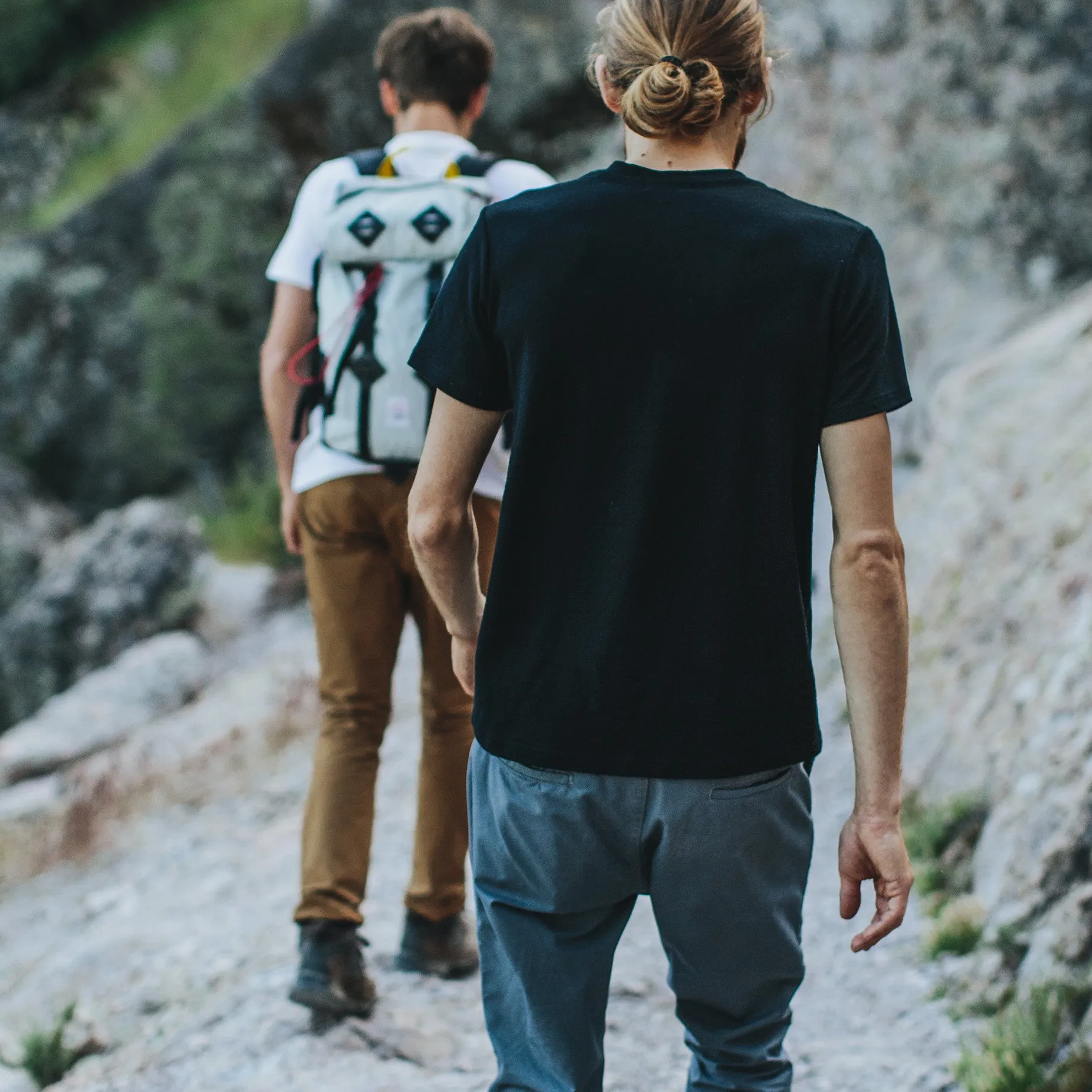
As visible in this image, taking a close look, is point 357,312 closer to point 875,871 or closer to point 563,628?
point 563,628

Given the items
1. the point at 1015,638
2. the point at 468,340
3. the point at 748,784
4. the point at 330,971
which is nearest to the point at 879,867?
the point at 748,784

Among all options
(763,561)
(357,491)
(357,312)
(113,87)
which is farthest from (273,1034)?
(113,87)

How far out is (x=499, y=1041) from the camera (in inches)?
73.1

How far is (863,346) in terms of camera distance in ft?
5.29

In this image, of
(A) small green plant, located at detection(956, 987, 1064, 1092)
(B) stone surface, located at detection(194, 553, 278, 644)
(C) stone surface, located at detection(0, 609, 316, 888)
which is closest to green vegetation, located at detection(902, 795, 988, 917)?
(A) small green plant, located at detection(956, 987, 1064, 1092)

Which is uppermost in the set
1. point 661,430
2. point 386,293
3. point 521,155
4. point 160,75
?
point 160,75

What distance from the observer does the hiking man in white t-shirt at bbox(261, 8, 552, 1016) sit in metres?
2.85

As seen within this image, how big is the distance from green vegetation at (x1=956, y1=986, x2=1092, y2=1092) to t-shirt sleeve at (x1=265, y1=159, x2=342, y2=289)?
7.28 feet

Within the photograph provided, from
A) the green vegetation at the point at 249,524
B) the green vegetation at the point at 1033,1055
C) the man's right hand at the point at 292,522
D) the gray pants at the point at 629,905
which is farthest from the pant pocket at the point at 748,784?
the green vegetation at the point at 249,524

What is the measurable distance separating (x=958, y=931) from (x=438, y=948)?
1.30 meters

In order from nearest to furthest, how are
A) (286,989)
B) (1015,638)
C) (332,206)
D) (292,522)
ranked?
1. (332,206)
2. (292,522)
3. (286,989)
4. (1015,638)

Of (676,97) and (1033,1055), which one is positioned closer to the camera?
(676,97)

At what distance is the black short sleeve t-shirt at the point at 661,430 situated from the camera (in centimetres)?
159

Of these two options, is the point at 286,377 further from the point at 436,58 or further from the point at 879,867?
the point at 879,867
